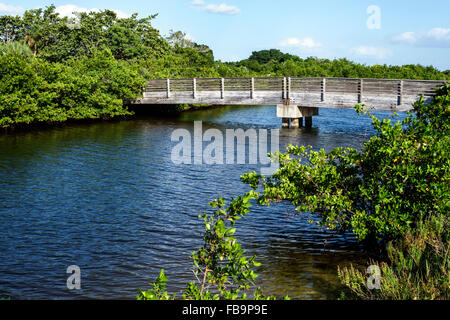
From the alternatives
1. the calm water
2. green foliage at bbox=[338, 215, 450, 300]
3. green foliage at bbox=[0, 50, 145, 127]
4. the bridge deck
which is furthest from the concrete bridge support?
green foliage at bbox=[338, 215, 450, 300]

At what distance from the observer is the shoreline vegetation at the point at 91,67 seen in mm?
32375

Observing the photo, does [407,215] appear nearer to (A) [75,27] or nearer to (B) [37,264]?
(B) [37,264]

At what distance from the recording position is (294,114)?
34.2 meters

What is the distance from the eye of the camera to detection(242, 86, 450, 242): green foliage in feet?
32.7

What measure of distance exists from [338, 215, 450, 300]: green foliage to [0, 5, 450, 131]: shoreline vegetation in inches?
1058

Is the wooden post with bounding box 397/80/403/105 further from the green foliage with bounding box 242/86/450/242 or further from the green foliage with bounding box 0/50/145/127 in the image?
the green foliage with bounding box 0/50/145/127

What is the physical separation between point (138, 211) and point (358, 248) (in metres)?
6.81

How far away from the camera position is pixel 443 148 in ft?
32.9

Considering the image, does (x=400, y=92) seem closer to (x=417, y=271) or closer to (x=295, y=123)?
(x=295, y=123)

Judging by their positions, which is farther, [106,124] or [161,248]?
[106,124]

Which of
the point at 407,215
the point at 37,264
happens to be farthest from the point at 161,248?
the point at 407,215

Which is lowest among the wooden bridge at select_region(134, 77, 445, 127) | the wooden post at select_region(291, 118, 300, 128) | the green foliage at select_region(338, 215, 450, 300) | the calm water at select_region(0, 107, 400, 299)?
the calm water at select_region(0, 107, 400, 299)

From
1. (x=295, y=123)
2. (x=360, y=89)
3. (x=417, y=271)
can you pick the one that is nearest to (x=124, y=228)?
(x=417, y=271)
